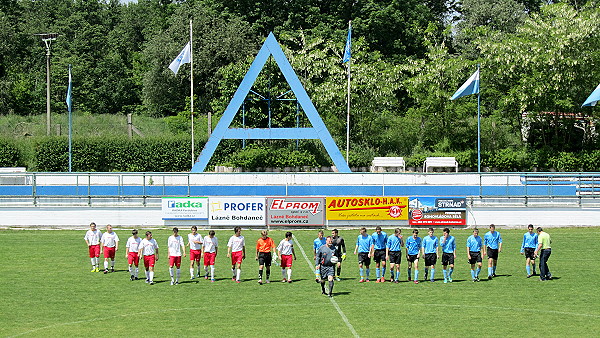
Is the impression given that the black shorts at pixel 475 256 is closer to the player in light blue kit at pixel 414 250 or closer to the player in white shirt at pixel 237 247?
the player in light blue kit at pixel 414 250

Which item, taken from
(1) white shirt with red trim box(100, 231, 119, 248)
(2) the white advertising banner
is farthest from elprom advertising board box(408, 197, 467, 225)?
(1) white shirt with red trim box(100, 231, 119, 248)

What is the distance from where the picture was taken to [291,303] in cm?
2312

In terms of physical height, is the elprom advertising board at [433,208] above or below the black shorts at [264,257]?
above

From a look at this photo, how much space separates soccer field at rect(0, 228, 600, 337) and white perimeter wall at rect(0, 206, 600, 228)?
357 inches

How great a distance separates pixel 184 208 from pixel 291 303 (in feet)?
57.6

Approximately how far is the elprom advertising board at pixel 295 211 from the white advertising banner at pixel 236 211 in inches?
18.9

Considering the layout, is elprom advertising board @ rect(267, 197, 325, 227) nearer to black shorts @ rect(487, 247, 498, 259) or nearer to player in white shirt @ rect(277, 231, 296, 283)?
player in white shirt @ rect(277, 231, 296, 283)

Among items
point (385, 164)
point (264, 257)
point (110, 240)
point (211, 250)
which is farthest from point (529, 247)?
point (385, 164)

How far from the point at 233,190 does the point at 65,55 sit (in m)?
50.1

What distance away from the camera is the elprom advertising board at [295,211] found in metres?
39.2

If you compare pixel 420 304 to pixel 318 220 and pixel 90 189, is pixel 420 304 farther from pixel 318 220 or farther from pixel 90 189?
pixel 90 189

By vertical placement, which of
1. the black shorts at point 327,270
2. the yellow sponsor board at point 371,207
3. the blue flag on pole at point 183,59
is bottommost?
the black shorts at point 327,270

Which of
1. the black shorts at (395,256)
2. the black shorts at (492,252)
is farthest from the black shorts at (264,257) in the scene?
the black shorts at (492,252)

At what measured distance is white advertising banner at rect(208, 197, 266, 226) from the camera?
39.2 metres
